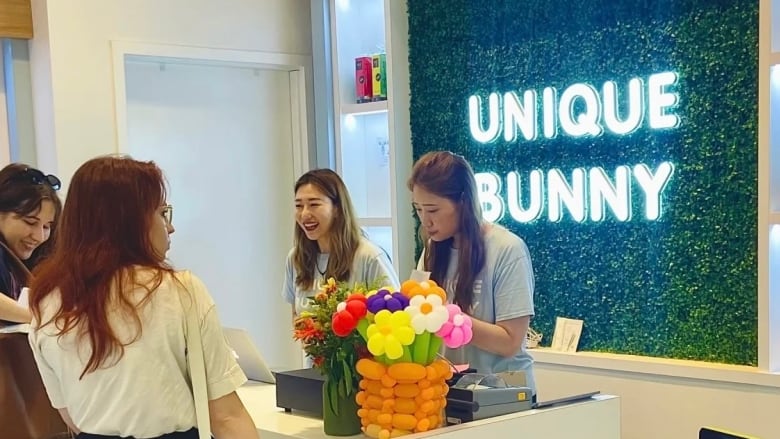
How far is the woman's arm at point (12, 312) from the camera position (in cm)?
259

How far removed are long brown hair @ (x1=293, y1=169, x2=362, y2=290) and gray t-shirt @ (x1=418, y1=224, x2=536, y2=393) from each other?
648 mm

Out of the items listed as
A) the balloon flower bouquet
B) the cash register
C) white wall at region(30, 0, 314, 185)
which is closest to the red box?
white wall at region(30, 0, 314, 185)

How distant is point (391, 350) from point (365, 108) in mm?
2856

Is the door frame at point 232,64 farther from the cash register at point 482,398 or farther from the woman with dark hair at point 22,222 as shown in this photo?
the cash register at point 482,398

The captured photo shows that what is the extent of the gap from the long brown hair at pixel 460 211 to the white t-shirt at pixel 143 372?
91 cm

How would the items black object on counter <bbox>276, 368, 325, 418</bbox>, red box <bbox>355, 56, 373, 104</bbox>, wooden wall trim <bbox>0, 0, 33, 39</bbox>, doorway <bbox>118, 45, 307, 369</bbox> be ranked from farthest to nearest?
red box <bbox>355, 56, 373, 104</bbox> → doorway <bbox>118, 45, 307, 369</bbox> → wooden wall trim <bbox>0, 0, 33, 39</bbox> → black object on counter <bbox>276, 368, 325, 418</bbox>

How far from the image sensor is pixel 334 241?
315cm

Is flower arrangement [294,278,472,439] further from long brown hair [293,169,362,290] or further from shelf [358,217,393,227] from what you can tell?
shelf [358,217,393,227]

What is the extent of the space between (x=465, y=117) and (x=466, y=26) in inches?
17.4

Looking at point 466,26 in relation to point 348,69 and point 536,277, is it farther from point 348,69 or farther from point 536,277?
point 536,277

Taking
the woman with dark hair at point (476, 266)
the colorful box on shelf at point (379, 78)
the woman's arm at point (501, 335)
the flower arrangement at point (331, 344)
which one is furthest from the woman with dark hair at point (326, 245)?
the colorful box on shelf at point (379, 78)

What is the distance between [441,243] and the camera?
2.70 meters

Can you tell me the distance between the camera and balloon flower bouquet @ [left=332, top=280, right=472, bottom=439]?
6.39 ft

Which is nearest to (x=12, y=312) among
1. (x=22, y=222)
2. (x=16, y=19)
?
(x=22, y=222)
